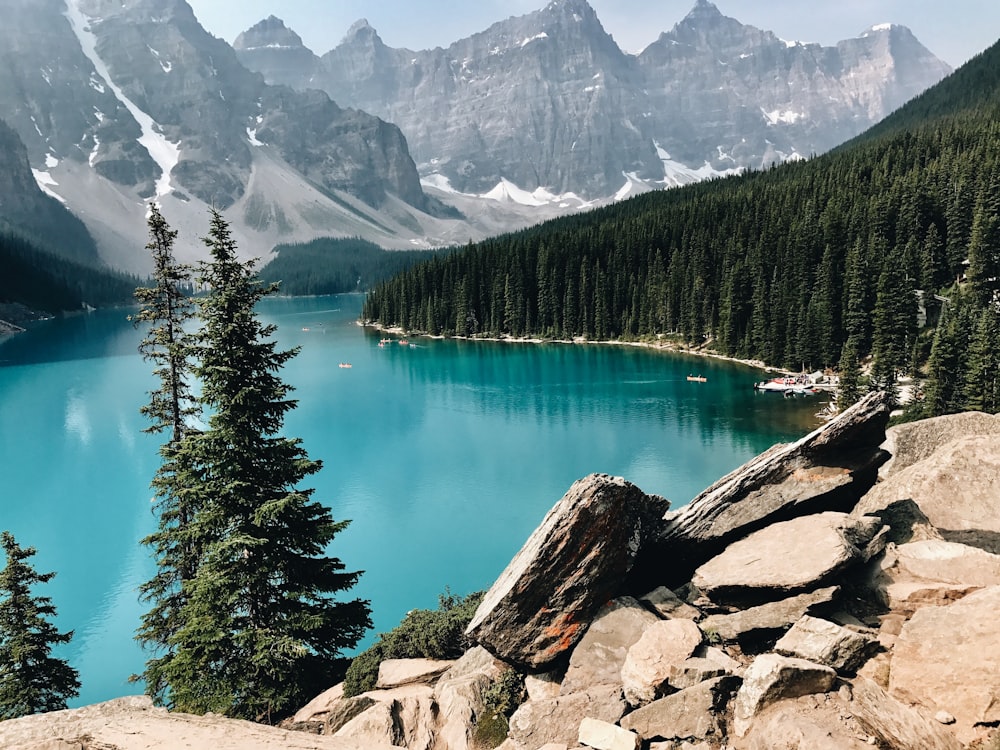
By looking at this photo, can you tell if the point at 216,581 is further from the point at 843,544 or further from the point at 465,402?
the point at 465,402

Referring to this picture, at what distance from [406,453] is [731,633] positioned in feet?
167

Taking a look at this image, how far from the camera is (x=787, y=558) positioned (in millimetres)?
11625

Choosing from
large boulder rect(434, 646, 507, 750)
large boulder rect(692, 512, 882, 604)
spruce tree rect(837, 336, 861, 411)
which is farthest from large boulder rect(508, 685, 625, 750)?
spruce tree rect(837, 336, 861, 411)

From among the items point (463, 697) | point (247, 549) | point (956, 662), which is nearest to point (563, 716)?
point (463, 697)

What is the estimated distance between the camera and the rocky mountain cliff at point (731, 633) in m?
8.58

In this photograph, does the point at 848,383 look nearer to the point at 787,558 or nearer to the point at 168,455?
the point at 787,558

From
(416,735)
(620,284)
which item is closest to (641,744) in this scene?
(416,735)

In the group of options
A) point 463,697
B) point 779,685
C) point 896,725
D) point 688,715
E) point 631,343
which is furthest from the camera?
point 631,343

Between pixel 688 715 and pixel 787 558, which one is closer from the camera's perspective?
pixel 688 715

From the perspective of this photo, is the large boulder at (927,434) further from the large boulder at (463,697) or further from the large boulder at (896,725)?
the large boulder at (463,697)

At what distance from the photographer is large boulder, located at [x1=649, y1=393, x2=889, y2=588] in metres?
13.5

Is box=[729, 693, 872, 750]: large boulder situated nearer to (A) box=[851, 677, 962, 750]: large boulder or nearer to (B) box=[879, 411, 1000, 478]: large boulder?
(A) box=[851, 677, 962, 750]: large boulder

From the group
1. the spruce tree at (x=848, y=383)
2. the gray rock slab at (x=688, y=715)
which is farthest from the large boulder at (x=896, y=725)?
the spruce tree at (x=848, y=383)

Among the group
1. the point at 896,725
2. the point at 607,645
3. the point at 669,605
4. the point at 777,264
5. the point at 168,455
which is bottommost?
the point at 607,645
